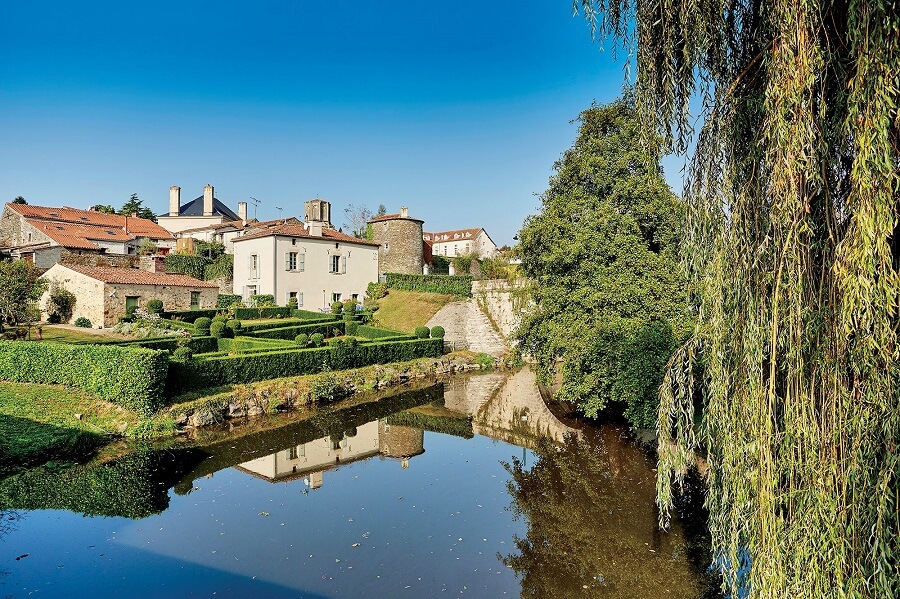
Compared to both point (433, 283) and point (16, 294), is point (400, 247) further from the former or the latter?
point (16, 294)

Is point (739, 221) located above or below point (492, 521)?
above

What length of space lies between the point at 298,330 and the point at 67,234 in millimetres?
24576

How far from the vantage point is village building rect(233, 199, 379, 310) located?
105 feet

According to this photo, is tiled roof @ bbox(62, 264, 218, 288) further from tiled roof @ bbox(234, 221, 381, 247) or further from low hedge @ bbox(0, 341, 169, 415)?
low hedge @ bbox(0, 341, 169, 415)

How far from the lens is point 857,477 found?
129 inches

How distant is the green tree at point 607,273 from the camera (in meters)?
12.5

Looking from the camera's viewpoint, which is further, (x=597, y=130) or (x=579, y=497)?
(x=597, y=130)

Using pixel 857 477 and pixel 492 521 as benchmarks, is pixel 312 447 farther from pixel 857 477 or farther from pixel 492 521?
pixel 857 477

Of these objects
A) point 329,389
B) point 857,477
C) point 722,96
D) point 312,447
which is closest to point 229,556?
point 312,447

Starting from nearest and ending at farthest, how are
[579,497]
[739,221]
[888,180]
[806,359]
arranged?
[888,180] → [806,359] → [739,221] → [579,497]

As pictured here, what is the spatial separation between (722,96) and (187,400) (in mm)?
14859

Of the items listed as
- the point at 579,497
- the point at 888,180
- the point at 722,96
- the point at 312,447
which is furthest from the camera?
the point at 312,447

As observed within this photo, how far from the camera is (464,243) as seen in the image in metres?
64.5

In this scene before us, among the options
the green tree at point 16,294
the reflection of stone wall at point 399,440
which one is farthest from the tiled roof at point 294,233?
the reflection of stone wall at point 399,440
